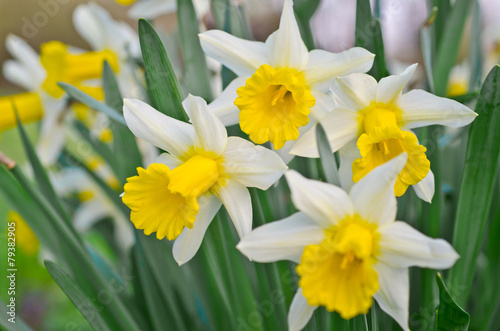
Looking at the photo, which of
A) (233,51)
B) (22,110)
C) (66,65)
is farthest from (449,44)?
(22,110)

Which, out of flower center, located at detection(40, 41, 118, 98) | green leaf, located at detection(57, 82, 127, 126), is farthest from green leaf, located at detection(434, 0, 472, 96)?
flower center, located at detection(40, 41, 118, 98)

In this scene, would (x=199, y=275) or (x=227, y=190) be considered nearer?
(x=227, y=190)

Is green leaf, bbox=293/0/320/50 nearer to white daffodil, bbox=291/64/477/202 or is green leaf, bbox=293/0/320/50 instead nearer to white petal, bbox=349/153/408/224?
white daffodil, bbox=291/64/477/202

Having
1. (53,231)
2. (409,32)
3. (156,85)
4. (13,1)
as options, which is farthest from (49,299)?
(13,1)

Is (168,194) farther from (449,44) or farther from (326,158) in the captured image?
(449,44)

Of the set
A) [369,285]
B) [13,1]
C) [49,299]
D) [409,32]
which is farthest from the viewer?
[13,1]

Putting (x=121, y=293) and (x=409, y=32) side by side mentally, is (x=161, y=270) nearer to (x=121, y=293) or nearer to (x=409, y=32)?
(x=121, y=293)

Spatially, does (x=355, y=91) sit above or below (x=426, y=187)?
above

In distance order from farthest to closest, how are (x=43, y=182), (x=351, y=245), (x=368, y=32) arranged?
Answer: (x=43, y=182) < (x=368, y=32) < (x=351, y=245)
